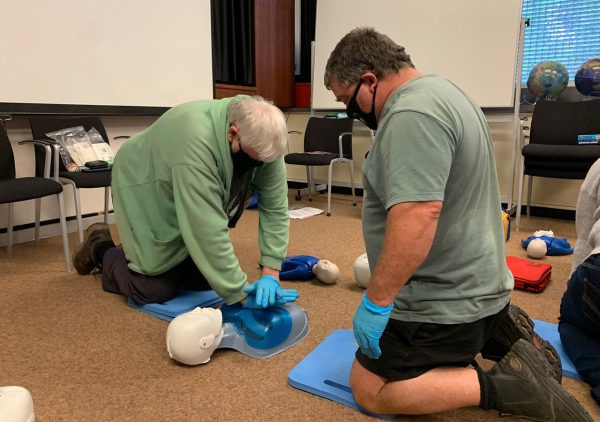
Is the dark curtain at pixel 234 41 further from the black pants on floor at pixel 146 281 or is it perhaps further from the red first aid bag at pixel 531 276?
the red first aid bag at pixel 531 276

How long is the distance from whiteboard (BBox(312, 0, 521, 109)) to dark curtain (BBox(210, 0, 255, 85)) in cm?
88

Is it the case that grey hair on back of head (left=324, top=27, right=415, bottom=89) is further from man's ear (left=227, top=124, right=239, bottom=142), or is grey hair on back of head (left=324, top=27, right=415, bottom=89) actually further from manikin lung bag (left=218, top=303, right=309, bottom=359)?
manikin lung bag (left=218, top=303, right=309, bottom=359)

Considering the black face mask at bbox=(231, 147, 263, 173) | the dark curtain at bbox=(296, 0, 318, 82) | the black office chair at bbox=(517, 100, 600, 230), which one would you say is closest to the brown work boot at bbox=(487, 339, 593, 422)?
the black face mask at bbox=(231, 147, 263, 173)

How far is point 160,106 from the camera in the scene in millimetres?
3572

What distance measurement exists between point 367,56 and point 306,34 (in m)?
4.33

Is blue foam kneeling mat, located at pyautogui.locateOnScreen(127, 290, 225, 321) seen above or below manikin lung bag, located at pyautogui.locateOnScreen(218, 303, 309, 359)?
below

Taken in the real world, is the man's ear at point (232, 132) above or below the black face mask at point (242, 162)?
above

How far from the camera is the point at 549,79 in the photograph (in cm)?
361

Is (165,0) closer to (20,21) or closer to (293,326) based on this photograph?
(20,21)

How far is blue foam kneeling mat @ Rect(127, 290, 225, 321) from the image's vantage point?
1.83 meters

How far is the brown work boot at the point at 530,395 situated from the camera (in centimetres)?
112

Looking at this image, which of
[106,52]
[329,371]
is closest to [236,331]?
[329,371]

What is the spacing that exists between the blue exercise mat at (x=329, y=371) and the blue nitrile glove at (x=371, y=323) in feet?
0.84

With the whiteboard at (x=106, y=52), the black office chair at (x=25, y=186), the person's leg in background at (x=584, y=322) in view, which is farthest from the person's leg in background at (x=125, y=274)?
the person's leg in background at (x=584, y=322)
